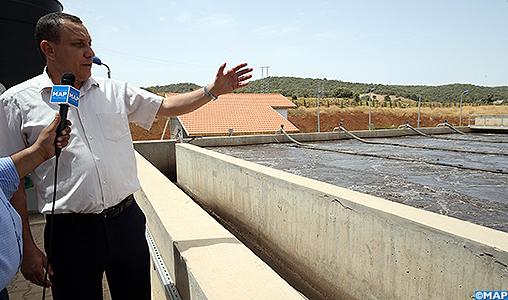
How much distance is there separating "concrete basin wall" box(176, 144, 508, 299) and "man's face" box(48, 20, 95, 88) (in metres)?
2.94

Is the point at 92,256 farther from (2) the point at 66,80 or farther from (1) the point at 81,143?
(2) the point at 66,80

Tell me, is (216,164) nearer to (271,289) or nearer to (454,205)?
(454,205)

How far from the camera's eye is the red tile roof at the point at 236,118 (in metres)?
18.4

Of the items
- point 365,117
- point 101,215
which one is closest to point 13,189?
point 101,215

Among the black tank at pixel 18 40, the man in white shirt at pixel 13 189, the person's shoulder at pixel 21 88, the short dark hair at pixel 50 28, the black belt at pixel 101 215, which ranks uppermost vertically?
the black tank at pixel 18 40

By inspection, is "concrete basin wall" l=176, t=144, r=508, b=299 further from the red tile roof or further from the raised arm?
the red tile roof

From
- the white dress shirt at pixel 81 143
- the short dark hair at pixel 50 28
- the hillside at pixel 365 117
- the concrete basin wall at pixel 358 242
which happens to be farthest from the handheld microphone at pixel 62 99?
the hillside at pixel 365 117

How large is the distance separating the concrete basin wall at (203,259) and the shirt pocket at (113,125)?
0.94m

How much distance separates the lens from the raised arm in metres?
2.17

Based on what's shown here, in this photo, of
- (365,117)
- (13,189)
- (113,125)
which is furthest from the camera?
(365,117)

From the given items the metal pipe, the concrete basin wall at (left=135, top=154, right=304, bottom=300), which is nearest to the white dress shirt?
the concrete basin wall at (left=135, top=154, right=304, bottom=300)

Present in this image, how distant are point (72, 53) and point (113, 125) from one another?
44cm

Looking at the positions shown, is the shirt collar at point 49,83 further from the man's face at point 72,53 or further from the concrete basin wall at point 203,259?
the concrete basin wall at point 203,259

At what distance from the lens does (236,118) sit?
68.1 ft
